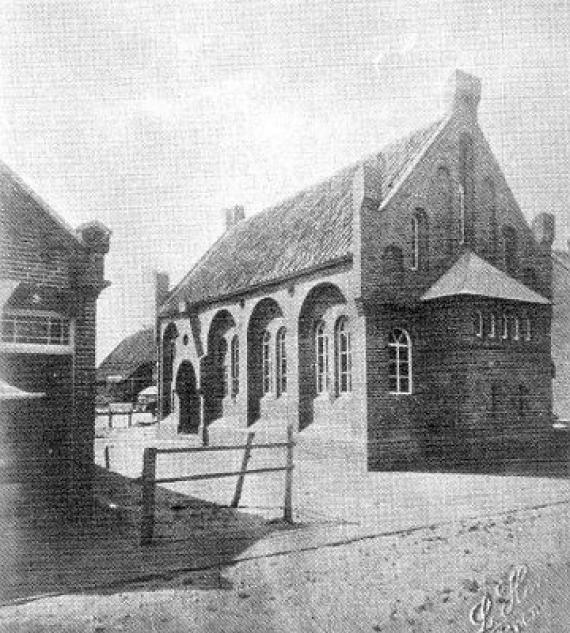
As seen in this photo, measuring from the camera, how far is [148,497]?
9406 millimetres

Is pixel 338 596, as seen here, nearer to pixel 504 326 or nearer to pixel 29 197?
pixel 29 197

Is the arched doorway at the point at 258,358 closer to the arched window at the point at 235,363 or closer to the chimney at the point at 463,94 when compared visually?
the arched window at the point at 235,363

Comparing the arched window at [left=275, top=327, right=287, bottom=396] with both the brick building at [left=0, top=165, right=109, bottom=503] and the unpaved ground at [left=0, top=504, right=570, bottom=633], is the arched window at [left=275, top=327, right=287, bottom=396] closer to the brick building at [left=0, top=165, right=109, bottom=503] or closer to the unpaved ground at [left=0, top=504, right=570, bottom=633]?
the brick building at [left=0, top=165, right=109, bottom=503]

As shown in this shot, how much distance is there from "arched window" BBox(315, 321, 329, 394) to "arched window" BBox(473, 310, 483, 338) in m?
4.71

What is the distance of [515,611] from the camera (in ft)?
22.4

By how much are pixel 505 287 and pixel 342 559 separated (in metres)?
13.0

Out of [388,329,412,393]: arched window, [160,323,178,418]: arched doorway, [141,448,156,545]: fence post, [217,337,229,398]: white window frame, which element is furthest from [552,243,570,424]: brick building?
[141,448,156,545]: fence post

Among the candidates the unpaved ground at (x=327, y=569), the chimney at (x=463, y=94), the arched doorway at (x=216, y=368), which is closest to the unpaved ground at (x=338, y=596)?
the unpaved ground at (x=327, y=569)

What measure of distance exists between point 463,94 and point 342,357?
9456 mm

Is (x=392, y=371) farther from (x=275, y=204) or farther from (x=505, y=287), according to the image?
(x=275, y=204)

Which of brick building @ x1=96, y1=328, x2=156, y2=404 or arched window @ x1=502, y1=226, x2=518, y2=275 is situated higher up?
arched window @ x1=502, y1=226, x2=518, y2=275

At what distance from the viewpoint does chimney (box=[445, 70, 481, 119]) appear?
67.3 ft
